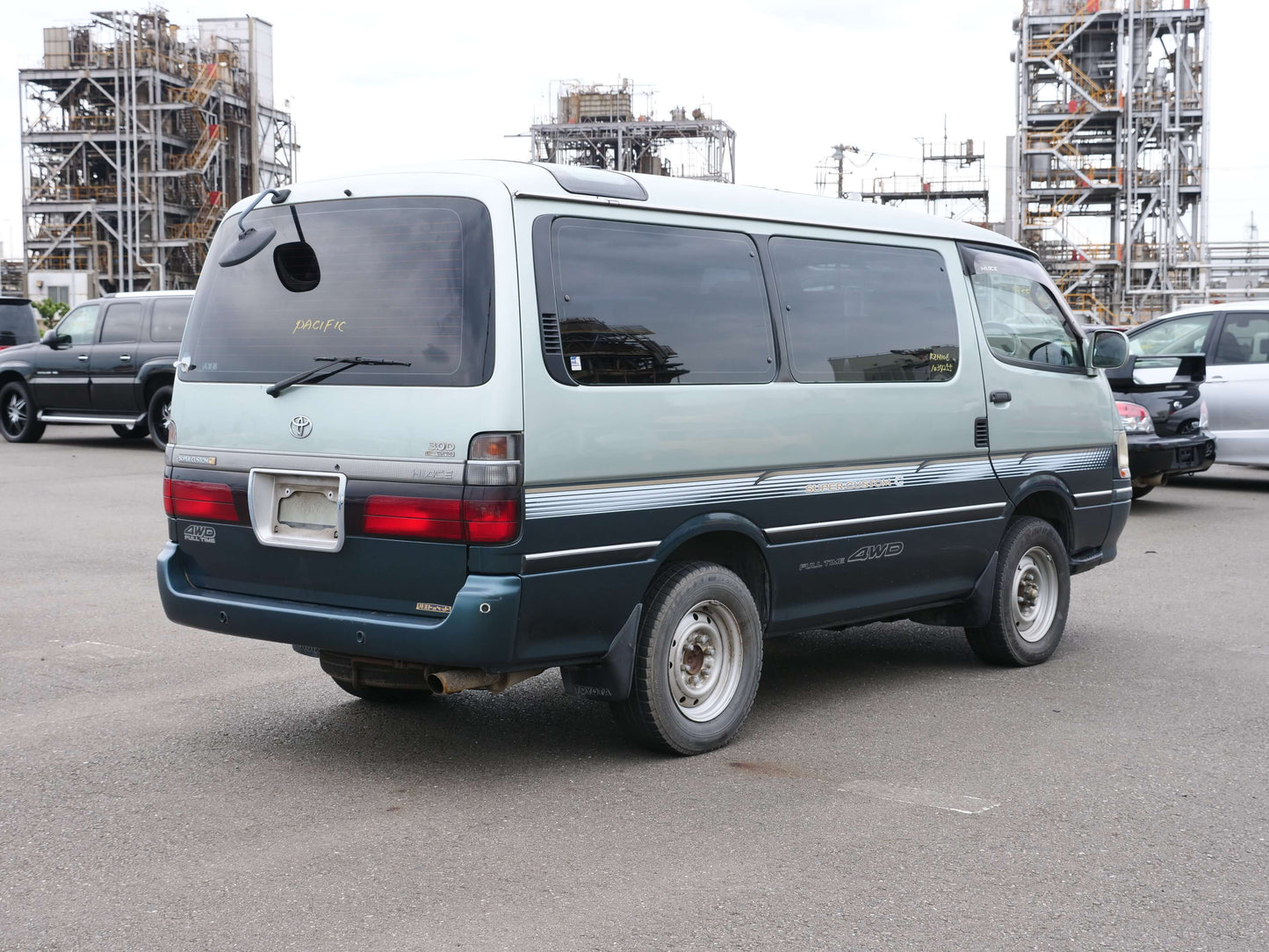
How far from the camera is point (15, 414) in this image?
20.6 metres

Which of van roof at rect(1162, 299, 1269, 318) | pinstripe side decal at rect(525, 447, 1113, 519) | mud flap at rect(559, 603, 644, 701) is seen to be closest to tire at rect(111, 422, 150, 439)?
van roof at rect(1162, 299, 1269, 318)

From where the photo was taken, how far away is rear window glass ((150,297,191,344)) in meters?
18.7

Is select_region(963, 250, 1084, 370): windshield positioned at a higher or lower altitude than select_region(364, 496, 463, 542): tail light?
higher

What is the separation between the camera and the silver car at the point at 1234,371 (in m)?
14.6

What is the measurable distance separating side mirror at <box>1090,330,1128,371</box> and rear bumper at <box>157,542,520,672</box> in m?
4.00

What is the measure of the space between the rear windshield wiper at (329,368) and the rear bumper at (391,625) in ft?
2.51

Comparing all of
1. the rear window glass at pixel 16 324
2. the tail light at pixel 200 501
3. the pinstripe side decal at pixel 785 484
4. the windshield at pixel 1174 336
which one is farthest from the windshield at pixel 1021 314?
the rear window glass at pixel 16 324

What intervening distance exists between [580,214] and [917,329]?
1997 millimetres

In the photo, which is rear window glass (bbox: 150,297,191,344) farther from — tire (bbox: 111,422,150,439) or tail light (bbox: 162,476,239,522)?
tail light (bbox: 162,476,239,522)

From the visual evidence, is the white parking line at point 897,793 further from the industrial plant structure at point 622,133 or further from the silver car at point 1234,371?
the industrial plant structure at point 622,133

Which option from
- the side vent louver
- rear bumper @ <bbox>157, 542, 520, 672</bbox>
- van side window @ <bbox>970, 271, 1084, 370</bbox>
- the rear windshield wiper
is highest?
van side window @ <bbox>970, 271, 1084, 370</bbox>

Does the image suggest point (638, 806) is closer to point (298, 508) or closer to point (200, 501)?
point (298, 508)

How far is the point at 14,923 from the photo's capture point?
3602 millimetres

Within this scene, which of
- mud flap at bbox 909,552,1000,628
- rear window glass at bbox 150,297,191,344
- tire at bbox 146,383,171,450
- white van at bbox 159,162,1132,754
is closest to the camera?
white van at bbox 159,162,1132,754
